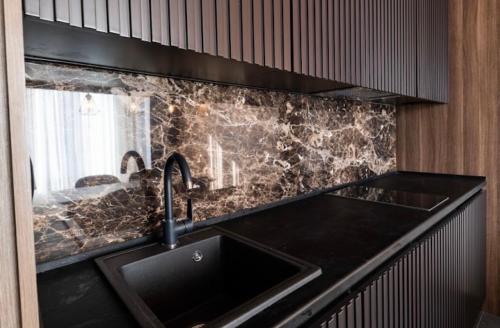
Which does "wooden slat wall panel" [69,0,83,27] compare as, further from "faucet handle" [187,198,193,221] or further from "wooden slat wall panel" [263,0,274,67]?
"faucet handle" [187,198,193,221]

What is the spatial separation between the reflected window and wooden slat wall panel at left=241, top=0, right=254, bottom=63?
426mm

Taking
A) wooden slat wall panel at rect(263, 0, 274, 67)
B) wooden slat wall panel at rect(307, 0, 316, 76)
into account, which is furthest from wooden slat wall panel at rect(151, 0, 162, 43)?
wooden slat wall panel at rect(307, 0, 316, 76)

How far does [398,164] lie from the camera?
104 inches

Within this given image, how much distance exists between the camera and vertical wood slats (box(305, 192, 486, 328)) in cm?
87

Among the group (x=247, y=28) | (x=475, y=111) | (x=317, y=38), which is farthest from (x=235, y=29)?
(x=475, y=111)

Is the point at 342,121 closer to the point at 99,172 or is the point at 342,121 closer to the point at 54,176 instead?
the point at 99,172

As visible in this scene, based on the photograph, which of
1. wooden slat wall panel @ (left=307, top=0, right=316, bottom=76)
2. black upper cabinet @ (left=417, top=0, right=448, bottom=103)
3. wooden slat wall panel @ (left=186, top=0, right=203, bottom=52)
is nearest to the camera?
wooden slat wall panel @ (left=186, top=0, right=203, bottom=52)

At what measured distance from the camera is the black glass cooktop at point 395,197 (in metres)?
1.52

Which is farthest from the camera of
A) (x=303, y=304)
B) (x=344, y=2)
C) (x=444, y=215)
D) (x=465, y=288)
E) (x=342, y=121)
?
(x=342, y=121)

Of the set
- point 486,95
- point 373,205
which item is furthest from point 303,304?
point 486,95

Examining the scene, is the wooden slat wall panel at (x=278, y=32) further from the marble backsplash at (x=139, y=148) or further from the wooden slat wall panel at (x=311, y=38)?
the marble backsplash at (x=139, y=148)

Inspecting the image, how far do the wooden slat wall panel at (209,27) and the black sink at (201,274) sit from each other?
2.14ft

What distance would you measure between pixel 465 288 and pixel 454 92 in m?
1.41

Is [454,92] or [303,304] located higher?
[454,92]
